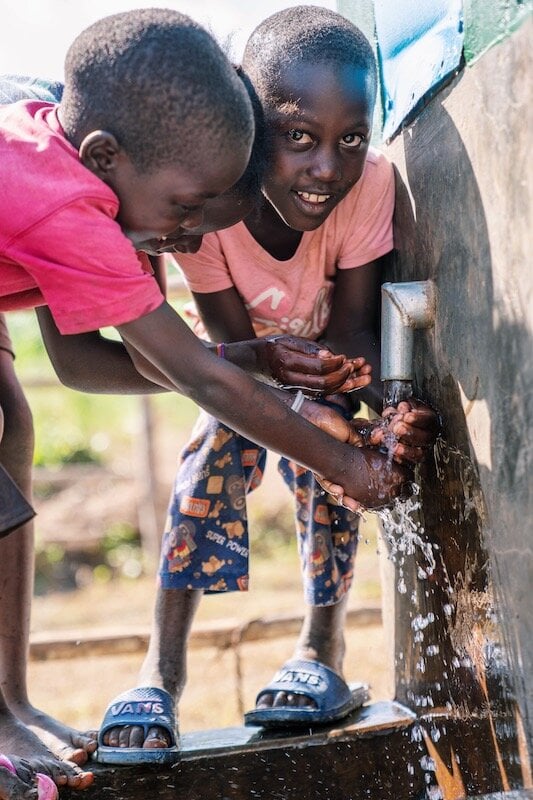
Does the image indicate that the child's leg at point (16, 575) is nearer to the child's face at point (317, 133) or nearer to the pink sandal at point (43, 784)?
the pink sandal at point (43, 784)

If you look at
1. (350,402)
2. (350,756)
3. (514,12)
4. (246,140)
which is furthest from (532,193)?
(350,756)

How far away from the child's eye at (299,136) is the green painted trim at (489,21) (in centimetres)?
43

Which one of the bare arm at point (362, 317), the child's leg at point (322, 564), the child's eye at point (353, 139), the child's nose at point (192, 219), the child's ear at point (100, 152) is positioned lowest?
the child's leg at point (322, 564)

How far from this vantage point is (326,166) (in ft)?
6.94

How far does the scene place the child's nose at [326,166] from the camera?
2.11 m

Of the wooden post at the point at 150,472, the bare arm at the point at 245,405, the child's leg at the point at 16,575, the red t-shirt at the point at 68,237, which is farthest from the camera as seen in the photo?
the wooden post at the point at 150,472

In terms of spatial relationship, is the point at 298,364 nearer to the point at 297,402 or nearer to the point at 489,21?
the point at 297,402

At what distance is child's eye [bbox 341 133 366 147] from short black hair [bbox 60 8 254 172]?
0.39 m

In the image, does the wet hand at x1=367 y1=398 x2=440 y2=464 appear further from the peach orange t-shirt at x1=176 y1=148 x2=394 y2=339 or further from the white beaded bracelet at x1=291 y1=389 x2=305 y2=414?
the peach orange t-shirt at x1=176 y1=148 x2=394 y2=339

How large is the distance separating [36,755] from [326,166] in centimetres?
139

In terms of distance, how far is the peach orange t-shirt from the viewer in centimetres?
235

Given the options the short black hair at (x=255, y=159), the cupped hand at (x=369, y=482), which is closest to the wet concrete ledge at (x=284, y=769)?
the cupped hand at (x=369, y=482)

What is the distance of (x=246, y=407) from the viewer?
6.16ft

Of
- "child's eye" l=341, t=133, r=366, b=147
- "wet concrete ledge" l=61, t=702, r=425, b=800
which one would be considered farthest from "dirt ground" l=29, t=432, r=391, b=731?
"child's eye" l=341, t=133, r=366, b=147
